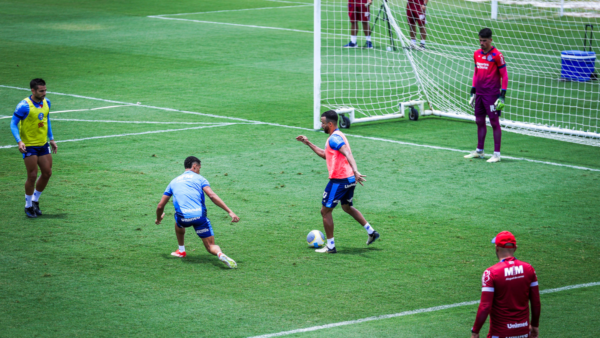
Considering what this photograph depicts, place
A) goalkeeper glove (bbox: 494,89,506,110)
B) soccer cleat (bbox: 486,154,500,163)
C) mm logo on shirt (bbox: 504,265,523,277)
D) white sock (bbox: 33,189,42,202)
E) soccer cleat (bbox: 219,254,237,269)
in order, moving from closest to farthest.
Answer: mm logo on shirt (bbox: 504,265,523,277)
soccer cleat (bbox: 219,254,237,269)
white sock (bbox: 33,189,42,202)
goalkeeper glove (bbox: 494,89,506,110)
soccer cleat (bbox: 486,154,500,163)

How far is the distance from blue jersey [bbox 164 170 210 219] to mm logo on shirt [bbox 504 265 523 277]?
4.57 metres

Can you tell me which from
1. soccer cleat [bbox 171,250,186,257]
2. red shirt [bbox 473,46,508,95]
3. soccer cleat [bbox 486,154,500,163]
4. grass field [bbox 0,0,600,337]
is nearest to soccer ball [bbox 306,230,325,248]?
grass field [bbox 0,0,600,337]

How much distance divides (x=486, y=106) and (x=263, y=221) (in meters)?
6.32

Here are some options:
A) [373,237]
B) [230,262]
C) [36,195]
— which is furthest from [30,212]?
[373,237]

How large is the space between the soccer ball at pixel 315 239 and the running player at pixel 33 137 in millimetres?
4349

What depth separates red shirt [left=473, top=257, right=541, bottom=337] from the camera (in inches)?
236

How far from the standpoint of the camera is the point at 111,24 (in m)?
35.2

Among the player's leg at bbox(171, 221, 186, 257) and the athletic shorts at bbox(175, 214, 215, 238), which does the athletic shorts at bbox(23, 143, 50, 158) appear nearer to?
the player's leg at bbox(171, 221, 186, 257)

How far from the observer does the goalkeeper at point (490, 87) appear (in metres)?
15.2

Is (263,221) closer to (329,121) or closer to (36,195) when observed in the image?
(329,121)

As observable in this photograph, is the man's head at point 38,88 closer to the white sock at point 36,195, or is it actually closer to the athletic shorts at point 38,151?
the athletic shorts at point 38,151

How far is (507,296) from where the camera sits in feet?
19.7

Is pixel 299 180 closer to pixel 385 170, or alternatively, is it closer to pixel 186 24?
pixel 385 170

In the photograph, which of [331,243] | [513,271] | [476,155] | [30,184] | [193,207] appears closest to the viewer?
[513,271]
